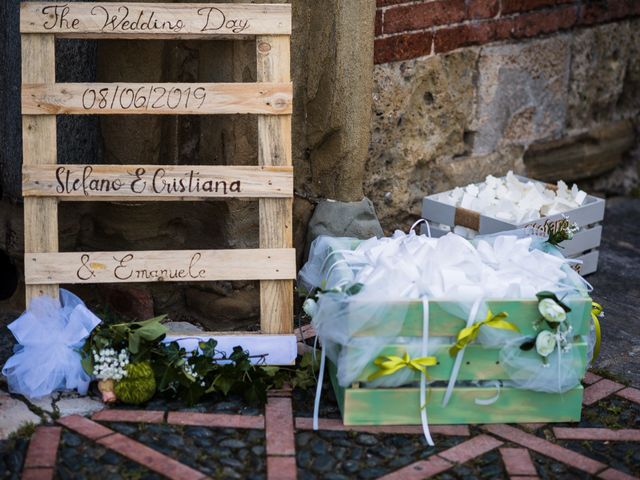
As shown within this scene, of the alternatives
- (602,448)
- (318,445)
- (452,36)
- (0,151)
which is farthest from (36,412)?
(452,36)

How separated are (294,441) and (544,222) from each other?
63.0 inches

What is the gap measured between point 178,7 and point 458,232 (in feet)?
5.19

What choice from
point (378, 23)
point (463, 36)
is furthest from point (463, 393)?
point (463, 36)

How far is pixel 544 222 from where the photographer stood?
421cm

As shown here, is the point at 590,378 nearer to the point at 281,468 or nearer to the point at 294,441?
the point at 294,441

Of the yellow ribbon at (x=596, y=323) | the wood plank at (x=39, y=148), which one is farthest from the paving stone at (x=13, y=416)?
the yellow ribbon at (x=596, y=323)

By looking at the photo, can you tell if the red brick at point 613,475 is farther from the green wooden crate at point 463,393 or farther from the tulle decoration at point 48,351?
the tulle decoration at point 48,351

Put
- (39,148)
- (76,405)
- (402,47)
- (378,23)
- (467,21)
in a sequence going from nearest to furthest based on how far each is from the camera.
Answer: (76,405), (39,148), (378,23), (402,47), (467,21)

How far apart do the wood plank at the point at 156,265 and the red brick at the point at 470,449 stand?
835 mm

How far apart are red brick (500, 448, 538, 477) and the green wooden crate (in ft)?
0.57

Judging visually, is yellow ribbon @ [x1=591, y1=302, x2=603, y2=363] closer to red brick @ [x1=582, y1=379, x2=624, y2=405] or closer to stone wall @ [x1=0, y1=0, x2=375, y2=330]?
red brick @ [x1=582, y1=379, x2=624, y2=405]

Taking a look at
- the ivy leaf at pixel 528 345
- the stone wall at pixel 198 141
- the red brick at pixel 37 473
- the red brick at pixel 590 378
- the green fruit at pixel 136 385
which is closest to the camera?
the red brick at pixel 37 473

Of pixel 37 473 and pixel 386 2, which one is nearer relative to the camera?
pixel 37 473

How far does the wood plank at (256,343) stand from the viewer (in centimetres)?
355
